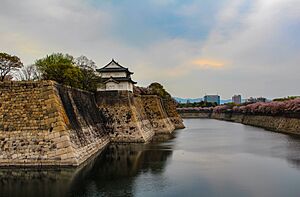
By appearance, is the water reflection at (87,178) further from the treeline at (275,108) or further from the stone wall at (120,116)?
the treeline at (275,108)

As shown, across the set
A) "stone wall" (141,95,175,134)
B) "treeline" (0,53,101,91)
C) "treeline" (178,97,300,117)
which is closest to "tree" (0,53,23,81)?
"treeline" (0,53,101,91)

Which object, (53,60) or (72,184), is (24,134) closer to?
(72,184)

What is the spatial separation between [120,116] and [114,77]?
4448 millimetres

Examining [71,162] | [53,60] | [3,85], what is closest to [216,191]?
[71,162]

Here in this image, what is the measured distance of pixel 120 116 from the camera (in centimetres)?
2488

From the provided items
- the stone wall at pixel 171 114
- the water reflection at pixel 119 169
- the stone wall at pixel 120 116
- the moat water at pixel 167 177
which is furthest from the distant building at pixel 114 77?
the stone wall at pixel 171 114

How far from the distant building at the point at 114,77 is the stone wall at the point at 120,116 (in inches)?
53.9

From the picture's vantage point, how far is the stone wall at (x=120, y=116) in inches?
947

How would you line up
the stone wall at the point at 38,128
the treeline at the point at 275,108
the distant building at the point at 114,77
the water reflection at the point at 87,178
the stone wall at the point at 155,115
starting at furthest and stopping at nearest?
the treeline at the point at 275,108 → the stone wall at the point at 155,115 → the distant building at the point at 114,77 → the stone wall at the point at 38,128 → the water reflection at the point at 87,178

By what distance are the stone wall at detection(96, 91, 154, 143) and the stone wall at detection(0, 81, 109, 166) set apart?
751 centimetres

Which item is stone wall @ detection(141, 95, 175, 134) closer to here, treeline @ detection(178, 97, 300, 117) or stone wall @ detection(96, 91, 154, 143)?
stone wall @ detection(96, 91, 154, 143)

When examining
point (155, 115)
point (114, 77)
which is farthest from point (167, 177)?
point (155, 115)

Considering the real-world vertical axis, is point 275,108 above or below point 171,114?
above

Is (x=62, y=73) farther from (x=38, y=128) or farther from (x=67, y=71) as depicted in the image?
(x=38, y=128)
